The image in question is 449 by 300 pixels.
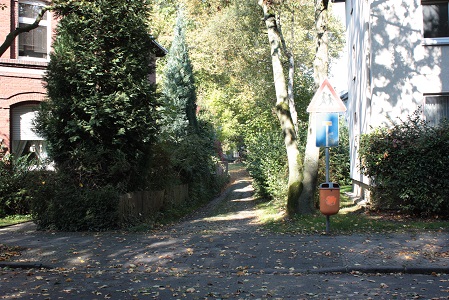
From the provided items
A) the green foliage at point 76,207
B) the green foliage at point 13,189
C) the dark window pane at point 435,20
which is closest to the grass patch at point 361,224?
the green foliage at point 76,207

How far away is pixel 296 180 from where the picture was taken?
12969mm

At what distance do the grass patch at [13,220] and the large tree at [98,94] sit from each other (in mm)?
3489

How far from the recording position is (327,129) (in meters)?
9.89

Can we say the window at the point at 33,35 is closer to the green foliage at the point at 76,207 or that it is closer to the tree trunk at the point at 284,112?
the green foliage at the point at 76,207

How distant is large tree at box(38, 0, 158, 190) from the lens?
1193 centimetres

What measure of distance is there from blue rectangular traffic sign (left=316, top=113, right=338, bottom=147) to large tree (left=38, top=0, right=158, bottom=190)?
4.61 metres

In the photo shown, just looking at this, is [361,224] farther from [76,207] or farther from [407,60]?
[76,207]

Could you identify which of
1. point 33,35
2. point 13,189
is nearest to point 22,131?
point 13,189

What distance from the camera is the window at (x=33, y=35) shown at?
59.5 feet

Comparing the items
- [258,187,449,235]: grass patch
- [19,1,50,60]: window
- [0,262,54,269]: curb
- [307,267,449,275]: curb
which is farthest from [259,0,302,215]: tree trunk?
[19,1,50,60]: window

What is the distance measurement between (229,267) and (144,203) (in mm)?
6194

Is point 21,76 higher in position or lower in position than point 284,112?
higher

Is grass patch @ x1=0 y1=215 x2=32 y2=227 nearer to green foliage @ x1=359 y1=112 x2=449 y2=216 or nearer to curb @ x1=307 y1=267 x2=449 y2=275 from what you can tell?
curb @ x1=307 y1=267 x2=449 y2=275

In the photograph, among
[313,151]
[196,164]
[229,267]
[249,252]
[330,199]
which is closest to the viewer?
[229,267]
